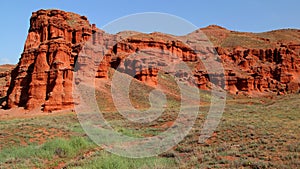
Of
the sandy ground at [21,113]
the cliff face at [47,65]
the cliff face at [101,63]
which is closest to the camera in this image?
the sandy ground at [21,113]

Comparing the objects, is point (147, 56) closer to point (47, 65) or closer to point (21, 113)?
point (47, 65)

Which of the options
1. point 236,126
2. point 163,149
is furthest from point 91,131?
point 236,126

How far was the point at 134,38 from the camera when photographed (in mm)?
72312

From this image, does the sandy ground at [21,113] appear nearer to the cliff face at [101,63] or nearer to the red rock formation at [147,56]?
the cliff face at [101,63]

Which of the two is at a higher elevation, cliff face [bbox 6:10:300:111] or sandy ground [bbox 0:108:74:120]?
cliff face [bbox 6:10:300:111]

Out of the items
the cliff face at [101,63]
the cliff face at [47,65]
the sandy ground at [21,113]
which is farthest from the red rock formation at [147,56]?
the sandy ground at [21,113]

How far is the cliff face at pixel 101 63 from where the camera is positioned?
3603 cm

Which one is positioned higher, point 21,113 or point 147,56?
point 147,56

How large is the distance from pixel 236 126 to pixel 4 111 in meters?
29.0

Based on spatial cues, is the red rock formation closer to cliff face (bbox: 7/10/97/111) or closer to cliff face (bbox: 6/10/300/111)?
cliff face (bbox: 6/10/300/111)

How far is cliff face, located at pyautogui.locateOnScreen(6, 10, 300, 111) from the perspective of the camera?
3603cm

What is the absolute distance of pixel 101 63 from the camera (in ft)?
144

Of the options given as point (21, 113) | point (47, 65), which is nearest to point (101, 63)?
point (47, 65)

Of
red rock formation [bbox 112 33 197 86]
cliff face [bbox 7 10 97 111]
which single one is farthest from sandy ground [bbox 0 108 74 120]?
red rock formation [bbox 112 33 197 86]
